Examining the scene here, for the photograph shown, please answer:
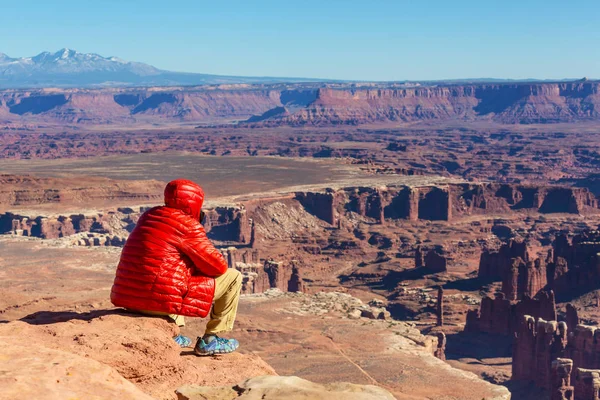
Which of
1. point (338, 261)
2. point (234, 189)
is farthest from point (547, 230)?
point (234, 189)

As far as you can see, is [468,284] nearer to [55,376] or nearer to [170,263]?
[170,263]

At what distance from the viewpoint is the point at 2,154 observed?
186 metres

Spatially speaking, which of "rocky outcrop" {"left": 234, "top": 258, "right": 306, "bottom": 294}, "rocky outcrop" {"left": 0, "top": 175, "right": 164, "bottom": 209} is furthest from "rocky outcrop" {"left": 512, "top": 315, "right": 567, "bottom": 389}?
"rocky outcrop" {"left": 0, "top": 175, "right": 164, "bottom": 209}

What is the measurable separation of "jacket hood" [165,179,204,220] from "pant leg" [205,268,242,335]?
1.08 m

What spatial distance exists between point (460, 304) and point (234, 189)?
2239 inches

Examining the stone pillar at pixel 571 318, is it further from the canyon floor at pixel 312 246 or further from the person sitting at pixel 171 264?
the person sitting at pixel 171 264

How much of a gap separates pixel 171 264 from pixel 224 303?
1473mm

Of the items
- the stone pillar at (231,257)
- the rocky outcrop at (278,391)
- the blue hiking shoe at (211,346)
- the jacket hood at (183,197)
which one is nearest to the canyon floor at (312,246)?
the blue hiking shoe at (211,346)

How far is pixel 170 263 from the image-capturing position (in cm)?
1234

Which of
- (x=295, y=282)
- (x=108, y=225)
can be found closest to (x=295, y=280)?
(x=295, y=282)

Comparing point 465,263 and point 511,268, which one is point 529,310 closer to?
point 511,268

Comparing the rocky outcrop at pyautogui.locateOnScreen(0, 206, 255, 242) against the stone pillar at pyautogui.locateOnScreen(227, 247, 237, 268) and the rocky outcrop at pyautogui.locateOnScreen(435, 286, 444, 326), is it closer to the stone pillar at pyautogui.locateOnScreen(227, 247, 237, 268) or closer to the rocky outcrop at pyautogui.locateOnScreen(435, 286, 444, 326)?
the stone pillar at pyautogui.locateOnScreen(227, 247, 237, 268)

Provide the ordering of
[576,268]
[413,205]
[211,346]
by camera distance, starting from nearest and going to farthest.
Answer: [211,346] → [576,268] → [413,205]

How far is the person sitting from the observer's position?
40.5ft
